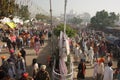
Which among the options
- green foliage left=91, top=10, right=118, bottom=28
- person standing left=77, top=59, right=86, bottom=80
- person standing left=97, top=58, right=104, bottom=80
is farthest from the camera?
green foliage left=91, top=10, right=118, bottom=28

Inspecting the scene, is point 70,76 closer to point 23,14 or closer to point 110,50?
point 110,50

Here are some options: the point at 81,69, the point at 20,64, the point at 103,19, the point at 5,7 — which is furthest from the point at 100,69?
the point at 103,19

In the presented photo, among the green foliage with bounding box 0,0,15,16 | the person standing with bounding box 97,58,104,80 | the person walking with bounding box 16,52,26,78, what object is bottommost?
the person standing with bounding box 97,58,104,80

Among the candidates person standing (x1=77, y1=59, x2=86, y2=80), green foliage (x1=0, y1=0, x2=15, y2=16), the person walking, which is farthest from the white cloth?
green foliage (x1=0, y1=0, x2=15, y2=16)

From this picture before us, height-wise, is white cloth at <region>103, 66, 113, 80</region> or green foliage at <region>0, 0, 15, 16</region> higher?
green foliage at <region>0, 0, 15, 16</region>

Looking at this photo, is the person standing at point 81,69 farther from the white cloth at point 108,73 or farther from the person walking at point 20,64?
the person walking at point 20,64

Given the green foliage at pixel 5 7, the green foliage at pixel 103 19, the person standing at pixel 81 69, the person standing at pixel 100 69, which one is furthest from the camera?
the green foliage at pixel 103 19

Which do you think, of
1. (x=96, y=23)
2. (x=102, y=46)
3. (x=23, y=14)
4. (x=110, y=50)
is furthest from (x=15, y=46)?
(x=96, y=23)

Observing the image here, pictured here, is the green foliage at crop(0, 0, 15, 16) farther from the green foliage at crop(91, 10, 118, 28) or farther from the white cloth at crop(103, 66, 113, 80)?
the green foliage at crop(91, 10, 118, 28)

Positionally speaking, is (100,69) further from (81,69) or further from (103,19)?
(103,19)

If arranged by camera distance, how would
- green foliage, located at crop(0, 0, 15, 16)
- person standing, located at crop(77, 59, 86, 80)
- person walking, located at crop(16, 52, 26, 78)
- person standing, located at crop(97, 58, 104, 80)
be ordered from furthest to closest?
green foliage, located at crop(0, 0, 15, 16) → person standing, located at crop(97, 58, 104, 80) → person standing, located at crop(77, 59, 86, 80) → person walking, located at crop(16, 52, 26, 78)

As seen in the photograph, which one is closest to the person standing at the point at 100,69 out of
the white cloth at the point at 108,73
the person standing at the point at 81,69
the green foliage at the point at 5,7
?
the person standing at the point at 81,69

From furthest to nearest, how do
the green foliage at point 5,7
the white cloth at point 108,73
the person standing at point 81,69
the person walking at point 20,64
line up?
the green foliage at point 5,7
the person standing at point 81,69
the person walking at point 20,64
the white cloth at point 108,73

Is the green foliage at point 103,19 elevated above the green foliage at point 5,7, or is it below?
below
